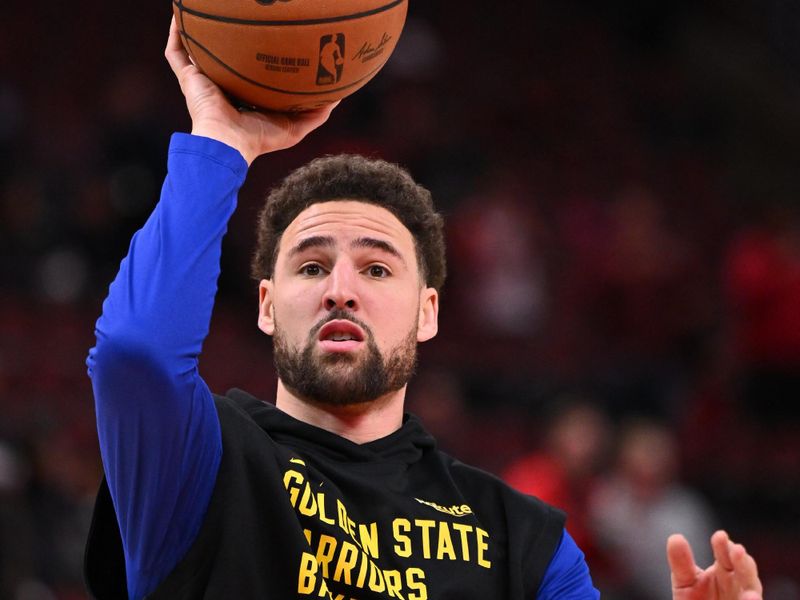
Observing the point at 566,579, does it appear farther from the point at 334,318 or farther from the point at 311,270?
the point at 311,270

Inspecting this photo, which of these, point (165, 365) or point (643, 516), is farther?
point (643, 516)

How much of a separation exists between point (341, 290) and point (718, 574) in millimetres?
964

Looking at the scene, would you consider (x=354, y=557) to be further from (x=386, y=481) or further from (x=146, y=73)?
(x=146, y=73)

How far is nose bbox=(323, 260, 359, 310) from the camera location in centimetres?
272

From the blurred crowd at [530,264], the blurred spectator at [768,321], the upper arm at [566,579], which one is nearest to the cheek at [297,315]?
the upper arm at [566,579]

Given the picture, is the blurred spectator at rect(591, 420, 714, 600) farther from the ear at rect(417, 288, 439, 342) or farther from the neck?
the neck

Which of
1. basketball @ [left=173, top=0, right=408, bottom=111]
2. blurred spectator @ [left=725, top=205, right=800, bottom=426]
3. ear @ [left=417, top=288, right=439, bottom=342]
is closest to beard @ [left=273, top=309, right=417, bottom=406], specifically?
ear @ [left=417, top=288, right=439, bottom=342]

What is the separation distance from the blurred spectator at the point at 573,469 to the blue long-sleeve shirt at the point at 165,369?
155 inches

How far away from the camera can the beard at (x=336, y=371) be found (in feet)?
8.95

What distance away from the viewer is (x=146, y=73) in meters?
9.56

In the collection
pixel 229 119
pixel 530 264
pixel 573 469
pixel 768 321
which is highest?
pixel 530 264

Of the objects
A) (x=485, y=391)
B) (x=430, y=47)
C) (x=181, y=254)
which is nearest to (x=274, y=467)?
(x=181, y=254)

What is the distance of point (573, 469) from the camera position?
6.53 metres

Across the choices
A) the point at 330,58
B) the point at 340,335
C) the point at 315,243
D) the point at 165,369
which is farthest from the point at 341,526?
the point at 330,58
